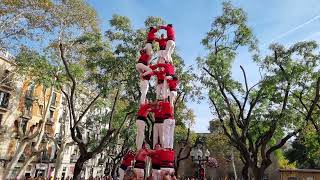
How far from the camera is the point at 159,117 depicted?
8875 mm

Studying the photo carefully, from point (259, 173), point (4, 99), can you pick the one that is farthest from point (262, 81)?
point (4, 99)

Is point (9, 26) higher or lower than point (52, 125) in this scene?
higher

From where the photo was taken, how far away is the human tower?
8.23m

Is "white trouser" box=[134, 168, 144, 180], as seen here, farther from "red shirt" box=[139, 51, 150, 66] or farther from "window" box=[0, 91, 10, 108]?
"window" box=[0, 91, 10, 108]

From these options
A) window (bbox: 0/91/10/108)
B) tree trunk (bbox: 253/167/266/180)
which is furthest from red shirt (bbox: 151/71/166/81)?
window (bbox: 0/91/10/108)

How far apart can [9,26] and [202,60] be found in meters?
11.3

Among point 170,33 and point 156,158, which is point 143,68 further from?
point 156,158

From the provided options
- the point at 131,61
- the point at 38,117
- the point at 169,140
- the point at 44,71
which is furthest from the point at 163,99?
the point at 38,117

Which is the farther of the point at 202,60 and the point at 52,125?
the point at 52,125

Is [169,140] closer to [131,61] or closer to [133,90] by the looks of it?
[131,61]

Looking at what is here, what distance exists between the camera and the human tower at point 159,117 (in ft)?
27.0

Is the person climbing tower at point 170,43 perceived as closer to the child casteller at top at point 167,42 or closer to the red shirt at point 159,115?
the child casteller at top at point 167,42

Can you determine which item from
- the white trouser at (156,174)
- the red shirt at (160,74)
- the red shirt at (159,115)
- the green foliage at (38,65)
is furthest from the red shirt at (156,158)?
the green foliage at (38,65)

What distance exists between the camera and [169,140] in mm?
8773
